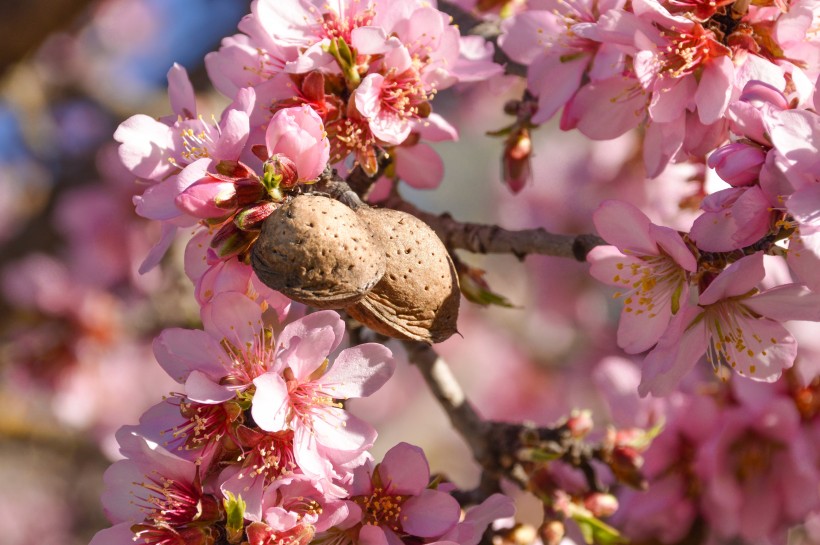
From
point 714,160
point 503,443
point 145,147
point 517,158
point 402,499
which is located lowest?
point 503,443

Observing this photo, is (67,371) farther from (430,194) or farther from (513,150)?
(430,194)

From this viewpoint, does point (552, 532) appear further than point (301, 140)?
Yes

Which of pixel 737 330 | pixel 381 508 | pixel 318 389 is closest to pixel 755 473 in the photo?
pixel 737 330

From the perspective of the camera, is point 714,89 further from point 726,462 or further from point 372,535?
point 726,462

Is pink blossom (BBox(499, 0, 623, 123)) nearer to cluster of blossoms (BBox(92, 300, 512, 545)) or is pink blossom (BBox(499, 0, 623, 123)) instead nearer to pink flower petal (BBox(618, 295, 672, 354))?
pink flower petal (BBox(618, 295, 672, 354))

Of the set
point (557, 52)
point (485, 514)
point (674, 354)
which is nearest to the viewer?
point (674, 354)

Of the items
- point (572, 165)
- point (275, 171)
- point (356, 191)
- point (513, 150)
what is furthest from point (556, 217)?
point (275, 171)
